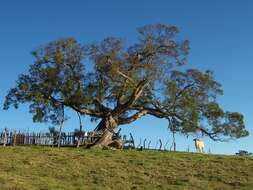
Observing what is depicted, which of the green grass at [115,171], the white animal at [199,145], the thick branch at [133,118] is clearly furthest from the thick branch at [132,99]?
the green grass at [115,171]

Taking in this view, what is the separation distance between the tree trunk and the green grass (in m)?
6.77

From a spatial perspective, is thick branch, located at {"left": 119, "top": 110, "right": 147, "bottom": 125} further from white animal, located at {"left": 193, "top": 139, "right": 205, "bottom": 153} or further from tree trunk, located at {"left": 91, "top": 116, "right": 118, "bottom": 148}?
white animal, located at {"left": 193, "top": 139, "right": 205, "bottom": 153}

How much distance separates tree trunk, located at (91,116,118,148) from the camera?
43050 mm

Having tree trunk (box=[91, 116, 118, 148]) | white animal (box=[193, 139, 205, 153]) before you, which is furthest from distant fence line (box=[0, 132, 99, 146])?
white animal (box=[193, 139, 205, 153])

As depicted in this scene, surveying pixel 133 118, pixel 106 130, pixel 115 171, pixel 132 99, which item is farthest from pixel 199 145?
pixel 115 171

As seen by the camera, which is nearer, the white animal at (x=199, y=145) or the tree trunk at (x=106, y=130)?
the tree trunk at (x=106, y=130)

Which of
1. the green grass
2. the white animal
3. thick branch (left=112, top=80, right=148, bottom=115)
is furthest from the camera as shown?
the white animal

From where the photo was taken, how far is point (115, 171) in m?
28.4

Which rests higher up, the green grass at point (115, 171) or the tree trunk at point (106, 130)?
the tree trunk at point (106, 130)

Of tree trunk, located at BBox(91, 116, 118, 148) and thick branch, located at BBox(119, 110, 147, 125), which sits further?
thick branch, located at BBox(119, 110, 147, 125)

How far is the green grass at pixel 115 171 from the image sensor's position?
24438 millimetres

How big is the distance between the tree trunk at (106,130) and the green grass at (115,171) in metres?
6.77

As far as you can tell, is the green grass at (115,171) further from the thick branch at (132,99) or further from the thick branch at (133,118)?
the thick branch at (133,118)

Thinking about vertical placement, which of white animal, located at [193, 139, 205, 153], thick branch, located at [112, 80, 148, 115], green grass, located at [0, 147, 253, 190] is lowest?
green grass, located at [0, 147, 253, 190]
